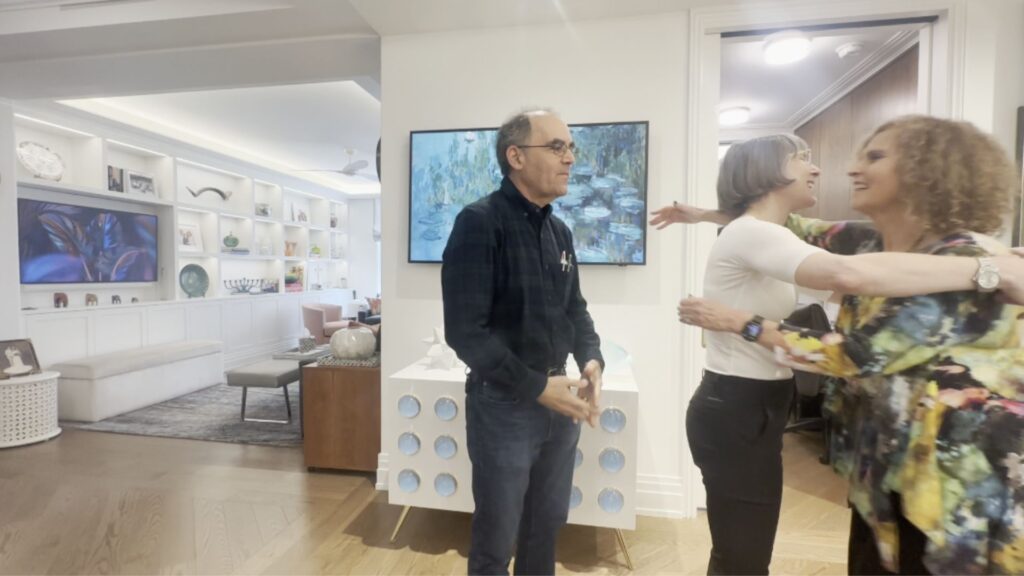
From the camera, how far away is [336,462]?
2832 mm

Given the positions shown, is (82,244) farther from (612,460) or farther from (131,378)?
(612,460)

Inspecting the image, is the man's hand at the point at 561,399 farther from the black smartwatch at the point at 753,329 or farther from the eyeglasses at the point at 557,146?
the eyeglasses at the point at 557,146

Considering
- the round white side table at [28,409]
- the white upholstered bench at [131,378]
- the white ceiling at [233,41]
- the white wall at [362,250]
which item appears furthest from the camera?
the white wall at [362,250]

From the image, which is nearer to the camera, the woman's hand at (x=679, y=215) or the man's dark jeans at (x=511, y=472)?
the man's dark jeans at (x=511, y=472)

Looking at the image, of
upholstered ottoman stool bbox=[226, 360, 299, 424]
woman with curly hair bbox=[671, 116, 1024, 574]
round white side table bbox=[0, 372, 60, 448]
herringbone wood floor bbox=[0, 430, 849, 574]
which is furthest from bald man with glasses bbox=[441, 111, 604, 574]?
round white side table bbox=[0, 372, 60, 448]

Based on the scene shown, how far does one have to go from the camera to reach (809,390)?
2994 mm

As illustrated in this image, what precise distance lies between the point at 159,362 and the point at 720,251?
4.91 m

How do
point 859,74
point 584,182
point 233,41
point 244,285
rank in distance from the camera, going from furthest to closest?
point 244,285
point 859,74
point 233,41
point 584,182

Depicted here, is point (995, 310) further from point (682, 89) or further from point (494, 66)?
point (494, 66)

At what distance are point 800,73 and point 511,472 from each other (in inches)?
150

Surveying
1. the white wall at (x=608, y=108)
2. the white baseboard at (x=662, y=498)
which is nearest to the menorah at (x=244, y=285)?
the white wall at (x=608, y=108)

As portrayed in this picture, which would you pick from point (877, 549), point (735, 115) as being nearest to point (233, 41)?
point (877, 549)

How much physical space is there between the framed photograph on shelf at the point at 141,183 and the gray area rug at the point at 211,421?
218 centimetres

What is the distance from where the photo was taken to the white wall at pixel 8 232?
143 inches
